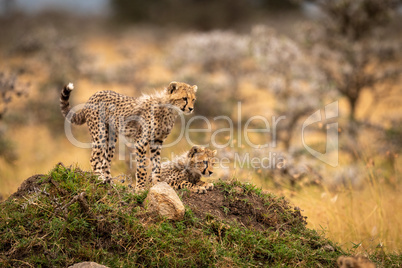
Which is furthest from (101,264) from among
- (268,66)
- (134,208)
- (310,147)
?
(268,66)

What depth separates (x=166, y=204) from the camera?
13.9ft

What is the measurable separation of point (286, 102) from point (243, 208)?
25.5 ft

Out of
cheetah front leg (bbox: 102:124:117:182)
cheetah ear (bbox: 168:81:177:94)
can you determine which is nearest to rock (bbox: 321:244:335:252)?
cheetah ear (bbox: 168:81:177:94)

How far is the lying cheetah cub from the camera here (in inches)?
211

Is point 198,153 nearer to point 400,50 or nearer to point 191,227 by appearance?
point 191,227

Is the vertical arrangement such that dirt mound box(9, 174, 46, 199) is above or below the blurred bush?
below

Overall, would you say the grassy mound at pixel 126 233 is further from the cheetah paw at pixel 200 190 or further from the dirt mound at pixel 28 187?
the cheetah paw at pixel 200 190

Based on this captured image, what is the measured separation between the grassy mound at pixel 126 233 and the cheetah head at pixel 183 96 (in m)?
1.17

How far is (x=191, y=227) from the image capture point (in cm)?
428

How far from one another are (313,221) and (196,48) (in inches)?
424

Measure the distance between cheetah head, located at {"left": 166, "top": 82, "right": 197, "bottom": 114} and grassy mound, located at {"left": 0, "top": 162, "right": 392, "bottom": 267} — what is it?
1.17 metres

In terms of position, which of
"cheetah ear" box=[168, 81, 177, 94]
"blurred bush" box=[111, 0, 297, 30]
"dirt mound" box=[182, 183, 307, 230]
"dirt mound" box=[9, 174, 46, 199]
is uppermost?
"blurred bush" box=[111, 0, 297, 30]

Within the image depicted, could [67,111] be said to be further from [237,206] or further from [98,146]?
[237,206]

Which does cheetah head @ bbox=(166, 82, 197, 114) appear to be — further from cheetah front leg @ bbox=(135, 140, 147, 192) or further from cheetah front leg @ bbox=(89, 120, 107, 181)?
cheetah front leg @ bbox=(89, 120, 107, 181)
